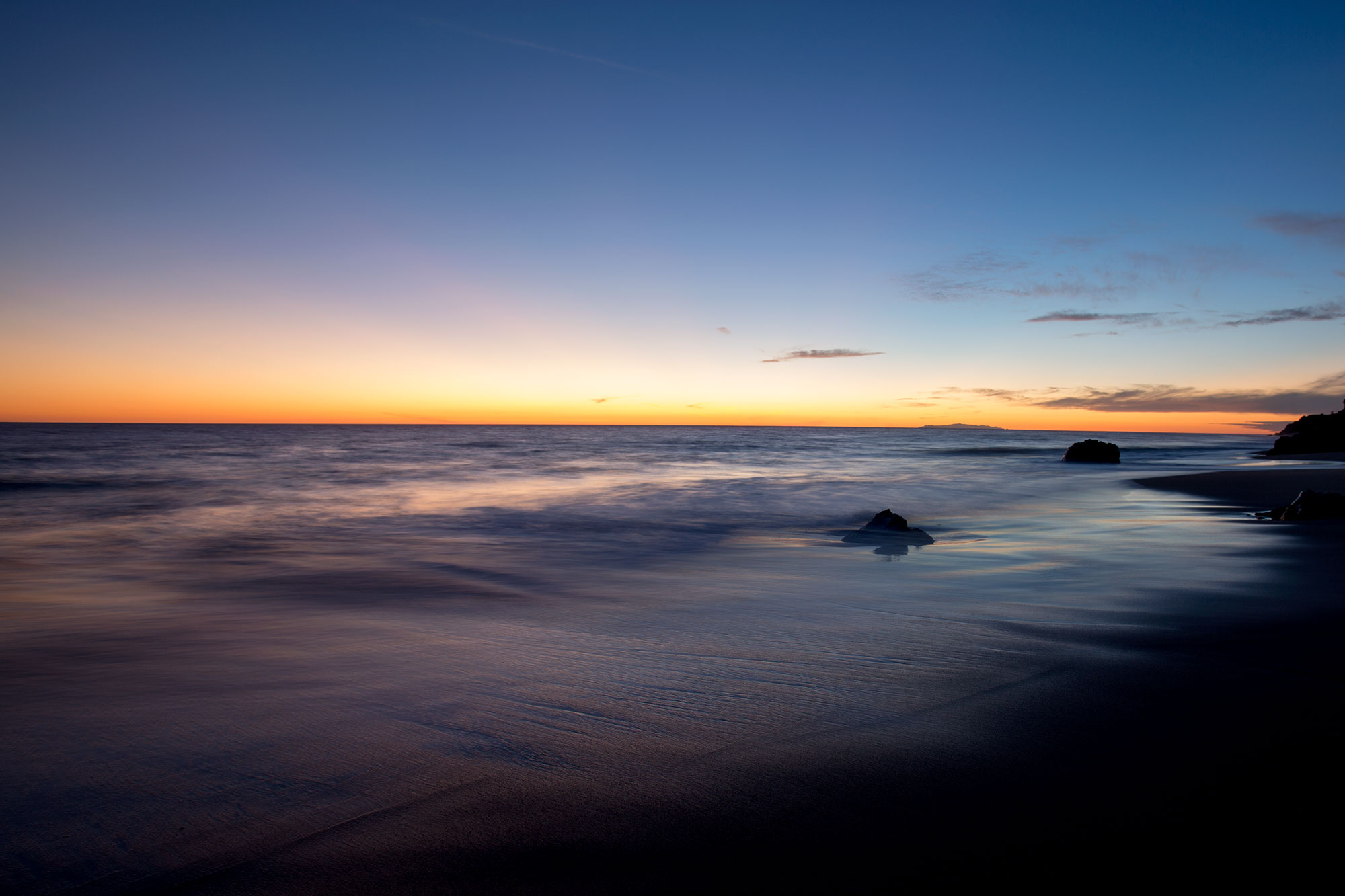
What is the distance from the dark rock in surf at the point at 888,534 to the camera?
781 cm

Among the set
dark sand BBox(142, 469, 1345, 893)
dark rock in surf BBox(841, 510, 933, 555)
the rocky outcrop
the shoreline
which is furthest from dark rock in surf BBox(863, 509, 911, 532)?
the rocky outcrop

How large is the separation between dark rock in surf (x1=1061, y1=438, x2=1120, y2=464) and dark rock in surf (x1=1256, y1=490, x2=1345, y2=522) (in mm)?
22326

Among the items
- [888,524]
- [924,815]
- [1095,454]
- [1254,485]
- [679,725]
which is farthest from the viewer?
[1095,454]

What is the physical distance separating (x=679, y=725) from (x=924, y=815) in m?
0.98

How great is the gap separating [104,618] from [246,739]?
3.15 m

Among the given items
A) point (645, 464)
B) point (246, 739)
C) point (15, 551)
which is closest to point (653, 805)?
point (246, 739)

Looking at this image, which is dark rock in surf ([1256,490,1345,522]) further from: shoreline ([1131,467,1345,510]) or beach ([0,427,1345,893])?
shoreline ([1131,467,1345,510])

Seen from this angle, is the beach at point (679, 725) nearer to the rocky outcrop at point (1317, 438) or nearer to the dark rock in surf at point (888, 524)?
the dark rock in surf at point (888, 524)

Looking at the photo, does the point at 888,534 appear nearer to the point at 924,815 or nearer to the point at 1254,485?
the point at 924,815

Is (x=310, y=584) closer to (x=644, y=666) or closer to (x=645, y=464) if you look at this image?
(x=644, y=666)

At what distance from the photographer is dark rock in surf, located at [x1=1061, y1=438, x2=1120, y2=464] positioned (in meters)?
29.0

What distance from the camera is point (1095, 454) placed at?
29.5m

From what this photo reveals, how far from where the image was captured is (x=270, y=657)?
11.7 ft

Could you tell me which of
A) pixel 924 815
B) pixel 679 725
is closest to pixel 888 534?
pixel 679 725
